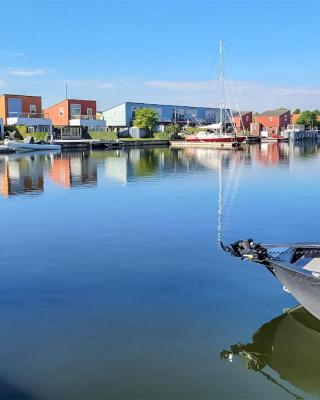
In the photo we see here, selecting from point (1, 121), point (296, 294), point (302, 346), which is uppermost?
point (1, 121)

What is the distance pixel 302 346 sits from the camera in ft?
24.0

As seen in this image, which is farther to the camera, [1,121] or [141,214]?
[1,121]

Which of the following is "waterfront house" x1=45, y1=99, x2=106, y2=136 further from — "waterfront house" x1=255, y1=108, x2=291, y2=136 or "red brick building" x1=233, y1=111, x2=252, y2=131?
"waterfront house" x1=255, y1=108, x2=291, y2=136

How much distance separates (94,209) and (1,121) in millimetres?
49384

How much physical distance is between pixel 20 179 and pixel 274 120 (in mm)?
91949

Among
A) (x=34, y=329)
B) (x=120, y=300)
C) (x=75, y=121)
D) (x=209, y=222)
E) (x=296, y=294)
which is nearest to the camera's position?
(x=296, y=294)

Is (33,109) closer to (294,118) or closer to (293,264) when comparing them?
(293,264)

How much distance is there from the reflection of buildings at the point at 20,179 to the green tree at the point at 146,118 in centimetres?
4405

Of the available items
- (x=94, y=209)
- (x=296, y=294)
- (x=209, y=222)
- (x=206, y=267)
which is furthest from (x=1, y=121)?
(x=296, y=294)

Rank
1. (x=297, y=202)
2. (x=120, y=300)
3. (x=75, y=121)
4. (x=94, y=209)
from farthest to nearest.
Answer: (x=75, y=121)
(x=297, y=202)
(x=94, y=209)
(x=120, y=300)

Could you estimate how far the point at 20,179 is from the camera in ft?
97.2

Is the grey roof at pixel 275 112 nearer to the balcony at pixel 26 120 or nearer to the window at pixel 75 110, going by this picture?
the window at pixel 75 110

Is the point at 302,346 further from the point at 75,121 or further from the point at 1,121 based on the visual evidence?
the point at 75,121

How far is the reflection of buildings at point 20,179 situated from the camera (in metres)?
25.0
